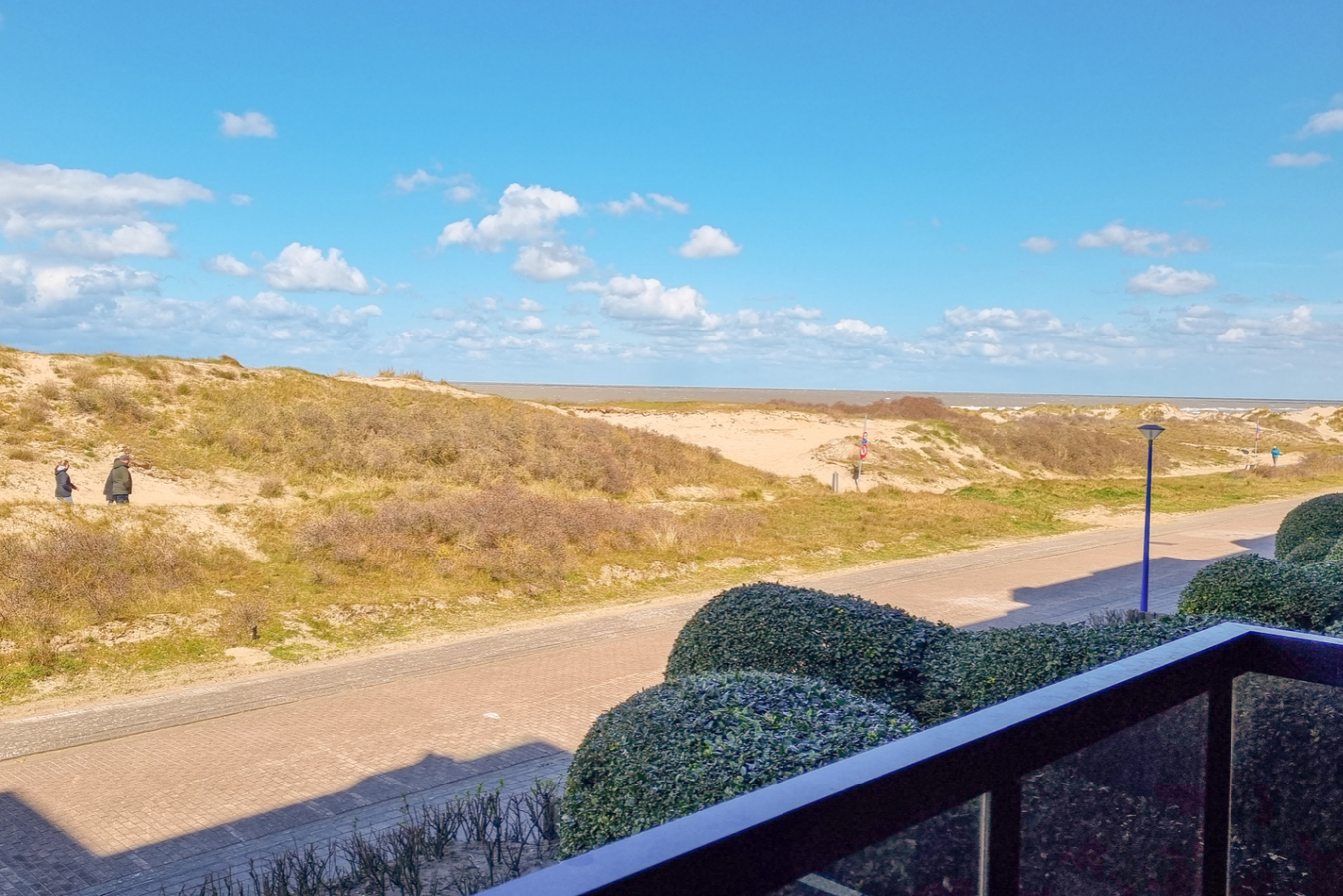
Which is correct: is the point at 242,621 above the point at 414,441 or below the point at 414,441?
below

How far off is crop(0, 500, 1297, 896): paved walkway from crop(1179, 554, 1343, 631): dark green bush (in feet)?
14.8

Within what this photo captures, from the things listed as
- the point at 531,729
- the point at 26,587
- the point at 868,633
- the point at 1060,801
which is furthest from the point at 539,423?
the point at 1060,801

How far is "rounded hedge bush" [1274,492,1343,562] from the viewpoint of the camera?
1477cm

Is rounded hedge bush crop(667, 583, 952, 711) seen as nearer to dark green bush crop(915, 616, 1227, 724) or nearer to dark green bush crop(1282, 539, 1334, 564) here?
dark green bush crop(915, 616, 1227, 724)

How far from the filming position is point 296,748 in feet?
29.4

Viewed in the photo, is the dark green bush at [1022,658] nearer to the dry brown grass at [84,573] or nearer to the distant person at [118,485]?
the dry brown grass at [84,573]

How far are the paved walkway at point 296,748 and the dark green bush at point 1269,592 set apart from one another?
14.8 ft

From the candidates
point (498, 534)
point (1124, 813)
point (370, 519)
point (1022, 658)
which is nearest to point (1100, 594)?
point (498, 534)

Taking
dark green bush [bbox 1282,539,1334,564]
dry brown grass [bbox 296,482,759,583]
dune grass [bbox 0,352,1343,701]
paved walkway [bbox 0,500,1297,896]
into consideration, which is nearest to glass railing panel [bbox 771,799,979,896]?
paved walkway [bbox 0,500,1297,896]

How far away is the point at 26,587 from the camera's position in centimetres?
1267

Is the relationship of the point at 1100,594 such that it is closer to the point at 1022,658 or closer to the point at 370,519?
the point at 1022,658

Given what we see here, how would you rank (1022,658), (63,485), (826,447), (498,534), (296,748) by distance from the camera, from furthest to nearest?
(826,447)
(63,485)
(498,534)
(296,748)
(1022,658)

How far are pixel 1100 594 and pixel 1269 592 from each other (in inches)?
298

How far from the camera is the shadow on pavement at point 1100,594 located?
47.8 ft
